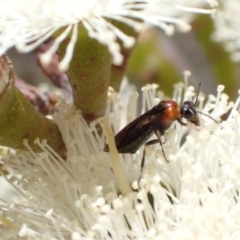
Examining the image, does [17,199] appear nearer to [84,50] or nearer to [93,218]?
[93,218]

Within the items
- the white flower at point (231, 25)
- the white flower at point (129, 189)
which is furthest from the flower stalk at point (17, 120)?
the white flower at point (231, 25)

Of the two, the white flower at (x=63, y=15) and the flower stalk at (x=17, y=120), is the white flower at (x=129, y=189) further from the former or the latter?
the white flower at (x=63, y=15)

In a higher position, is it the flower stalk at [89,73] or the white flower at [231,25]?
the white flower at [231,25]

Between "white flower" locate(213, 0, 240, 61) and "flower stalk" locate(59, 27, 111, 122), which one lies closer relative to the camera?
"flower stalk" locate(59, 27, 111, 122)

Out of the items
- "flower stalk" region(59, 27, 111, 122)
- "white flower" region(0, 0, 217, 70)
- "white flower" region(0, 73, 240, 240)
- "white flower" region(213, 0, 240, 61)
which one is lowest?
→ "white flower" region(0, 73, 240, 240)

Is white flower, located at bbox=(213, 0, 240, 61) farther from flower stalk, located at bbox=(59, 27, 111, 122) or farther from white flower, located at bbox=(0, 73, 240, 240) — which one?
flower stalk, located at bbox=(59, 27, 111, 122)

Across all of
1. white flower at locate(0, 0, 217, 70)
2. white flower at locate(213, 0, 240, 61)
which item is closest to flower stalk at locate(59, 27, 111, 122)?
white flower at locate(0, 0, 217, 70)

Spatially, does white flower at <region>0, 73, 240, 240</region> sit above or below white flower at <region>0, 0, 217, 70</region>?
below

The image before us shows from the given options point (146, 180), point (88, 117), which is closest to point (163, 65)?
point (88, 117)

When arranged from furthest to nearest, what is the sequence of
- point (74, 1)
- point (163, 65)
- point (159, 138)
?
point (163, 65) < point (159, 138) < point (74, 1)
